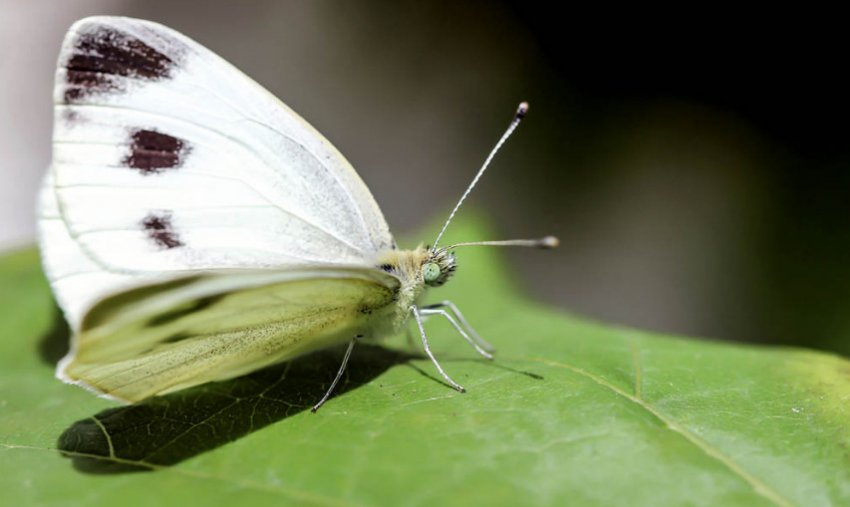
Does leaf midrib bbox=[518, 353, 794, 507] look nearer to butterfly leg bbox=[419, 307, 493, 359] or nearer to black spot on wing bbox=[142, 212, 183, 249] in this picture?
butterfly leg bbox=[419, 307, 493, 359]

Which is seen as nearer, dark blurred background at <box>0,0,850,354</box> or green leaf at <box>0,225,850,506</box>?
green leaf at <box>0,225,850,506</box>

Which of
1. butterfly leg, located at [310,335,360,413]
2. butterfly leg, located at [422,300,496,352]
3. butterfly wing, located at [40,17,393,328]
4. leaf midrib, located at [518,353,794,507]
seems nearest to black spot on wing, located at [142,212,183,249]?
butterfly wing, located at [40,17,393,328]

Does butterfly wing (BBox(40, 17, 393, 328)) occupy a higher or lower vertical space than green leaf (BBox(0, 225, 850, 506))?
higher

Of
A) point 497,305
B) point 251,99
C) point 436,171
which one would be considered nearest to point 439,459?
point 251,99

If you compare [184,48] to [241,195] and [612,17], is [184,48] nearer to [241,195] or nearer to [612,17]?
[241,195]

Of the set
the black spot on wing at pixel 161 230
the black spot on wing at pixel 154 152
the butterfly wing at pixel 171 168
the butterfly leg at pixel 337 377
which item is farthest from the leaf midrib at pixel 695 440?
the black spot on wing at pixel 154 152

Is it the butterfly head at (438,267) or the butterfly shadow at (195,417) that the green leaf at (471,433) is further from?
the butterfly head at (438,267)

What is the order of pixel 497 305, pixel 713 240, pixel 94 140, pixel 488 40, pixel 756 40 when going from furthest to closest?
pixel 488 40
pixel 713 240
pixel 756 40
pixel 497 305
pixel 94 140
